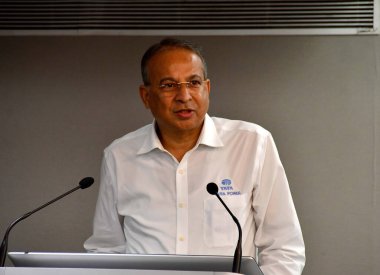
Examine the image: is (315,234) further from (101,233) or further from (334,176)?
(101,233)

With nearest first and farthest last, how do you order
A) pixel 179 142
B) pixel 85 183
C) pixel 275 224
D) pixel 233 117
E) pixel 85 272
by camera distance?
pixel 85 272 < pixel 85 183 < pixel 275 224 < pixel 179 142 < pixel 233 117

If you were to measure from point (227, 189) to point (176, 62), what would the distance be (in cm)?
50

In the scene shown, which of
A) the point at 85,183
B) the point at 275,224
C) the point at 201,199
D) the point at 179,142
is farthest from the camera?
the point at 179,142

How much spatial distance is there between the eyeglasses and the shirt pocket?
416 mm

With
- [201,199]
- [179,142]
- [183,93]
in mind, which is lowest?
[201,199]

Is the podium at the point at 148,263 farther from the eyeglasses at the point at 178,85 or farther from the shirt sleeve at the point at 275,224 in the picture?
the eyeglasses at the point at 178,85

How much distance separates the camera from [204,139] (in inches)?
100

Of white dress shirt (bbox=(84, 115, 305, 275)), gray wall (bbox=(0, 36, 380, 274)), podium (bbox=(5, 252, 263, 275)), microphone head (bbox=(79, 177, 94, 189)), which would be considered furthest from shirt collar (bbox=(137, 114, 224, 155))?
gray wall (bbox=(0, 36, 380, 274))

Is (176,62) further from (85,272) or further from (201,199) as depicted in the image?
(85,272)

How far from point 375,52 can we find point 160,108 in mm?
1628

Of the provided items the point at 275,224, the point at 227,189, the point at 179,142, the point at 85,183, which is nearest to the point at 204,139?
the point at 179,142

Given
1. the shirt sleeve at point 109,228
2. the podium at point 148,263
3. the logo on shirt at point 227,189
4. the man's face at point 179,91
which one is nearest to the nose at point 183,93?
the man's face at point 179,91

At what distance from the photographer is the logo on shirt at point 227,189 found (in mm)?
2447

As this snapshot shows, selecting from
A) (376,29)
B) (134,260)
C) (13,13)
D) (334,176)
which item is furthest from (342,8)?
(134,260)
